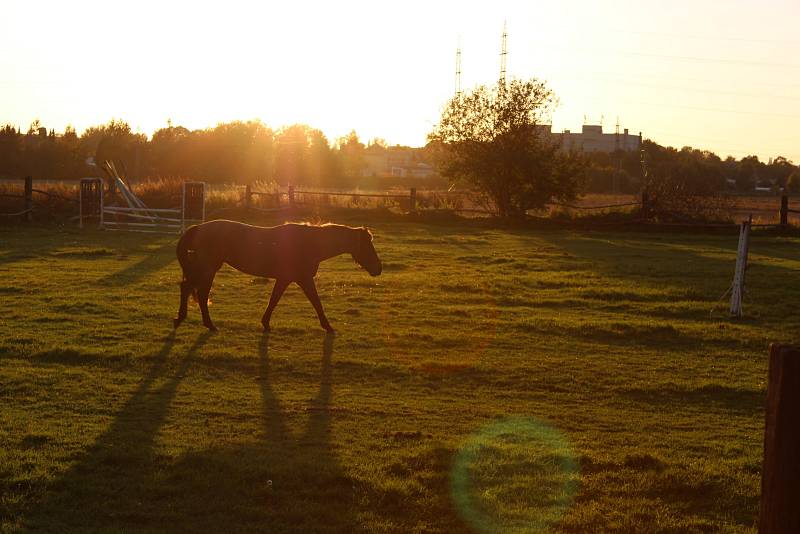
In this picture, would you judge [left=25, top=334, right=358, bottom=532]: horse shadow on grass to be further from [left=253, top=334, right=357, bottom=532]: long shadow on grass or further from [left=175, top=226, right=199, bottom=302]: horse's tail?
[left=175, top=226, right=199, bottom=302]: horse's tail

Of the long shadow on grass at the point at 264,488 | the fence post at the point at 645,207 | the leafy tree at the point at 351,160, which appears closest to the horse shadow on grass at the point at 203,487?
the long shadow on grass at the point at 264,488

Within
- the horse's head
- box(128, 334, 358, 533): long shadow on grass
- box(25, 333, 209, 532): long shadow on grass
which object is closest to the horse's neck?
the horse's head

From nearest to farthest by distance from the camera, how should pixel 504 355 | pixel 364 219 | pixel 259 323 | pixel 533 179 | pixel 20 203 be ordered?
pixel 504 355 < pixel 259 323 < pixel 20 203 < pixel 364 219 < pixel 533 179

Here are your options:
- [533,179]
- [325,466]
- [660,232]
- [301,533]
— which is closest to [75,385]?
[325,466]

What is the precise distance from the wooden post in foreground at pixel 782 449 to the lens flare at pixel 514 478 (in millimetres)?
2143

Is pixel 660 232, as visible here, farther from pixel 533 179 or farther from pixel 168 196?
pixel 168 196

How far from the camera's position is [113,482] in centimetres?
587

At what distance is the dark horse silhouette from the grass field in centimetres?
61

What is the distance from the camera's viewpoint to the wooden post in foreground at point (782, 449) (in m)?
3.18

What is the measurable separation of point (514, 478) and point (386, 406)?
224 cm

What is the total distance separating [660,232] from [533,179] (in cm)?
601

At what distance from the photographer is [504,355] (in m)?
10.9

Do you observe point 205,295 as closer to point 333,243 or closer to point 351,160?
point 333,243

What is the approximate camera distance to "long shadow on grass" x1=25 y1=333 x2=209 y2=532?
5270 millimetres
